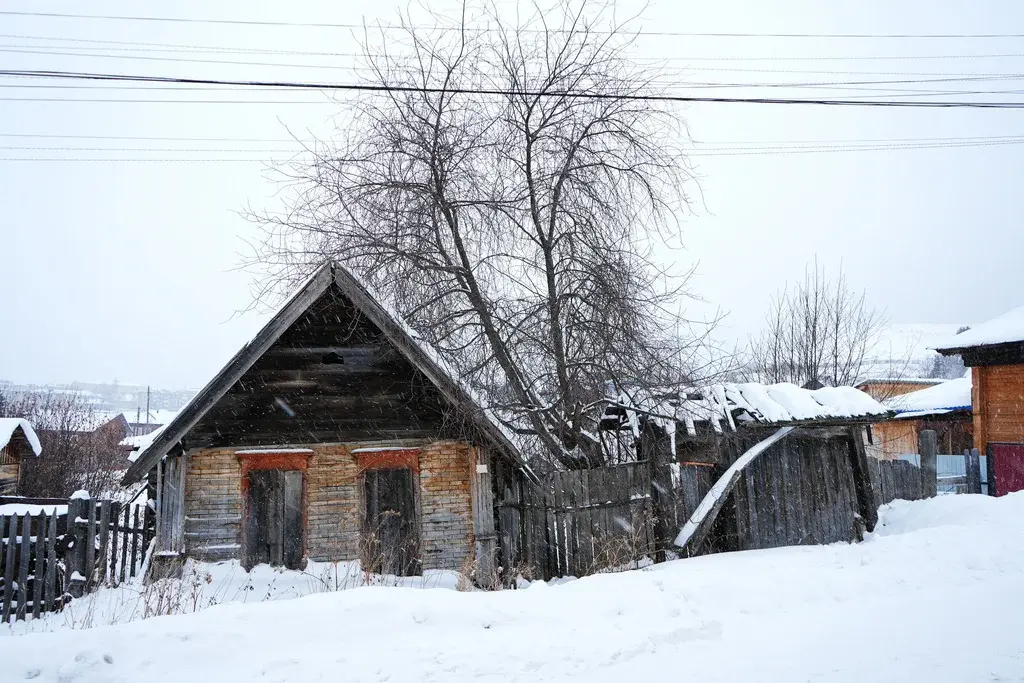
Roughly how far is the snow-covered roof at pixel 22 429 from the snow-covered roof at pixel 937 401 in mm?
32221

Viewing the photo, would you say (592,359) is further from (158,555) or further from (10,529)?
(10,529)

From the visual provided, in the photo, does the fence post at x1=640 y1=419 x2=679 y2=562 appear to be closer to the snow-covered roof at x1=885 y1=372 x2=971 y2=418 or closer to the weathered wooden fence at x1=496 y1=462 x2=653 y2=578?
the weathered wooden fence at x1=496 y1=462 x2=653 y2=578

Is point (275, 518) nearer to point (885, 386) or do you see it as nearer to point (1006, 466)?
point (1006, 466)

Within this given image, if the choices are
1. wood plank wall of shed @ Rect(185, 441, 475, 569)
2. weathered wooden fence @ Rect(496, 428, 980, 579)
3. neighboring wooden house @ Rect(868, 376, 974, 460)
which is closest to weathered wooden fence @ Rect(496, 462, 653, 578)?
weathered wooden fence @ Rect(496, 428, 980, 579)

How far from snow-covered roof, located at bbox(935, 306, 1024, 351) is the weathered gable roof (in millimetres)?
18119

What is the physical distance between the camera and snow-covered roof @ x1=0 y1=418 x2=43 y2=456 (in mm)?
25875

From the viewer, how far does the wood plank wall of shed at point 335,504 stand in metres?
10.9

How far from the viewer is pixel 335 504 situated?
11156 millimetres

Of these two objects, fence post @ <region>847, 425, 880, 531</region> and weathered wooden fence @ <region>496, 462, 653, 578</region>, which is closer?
weathered wooden fence @ <region>496, 462, 653, 578</region>

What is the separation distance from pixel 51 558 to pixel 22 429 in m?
21.9

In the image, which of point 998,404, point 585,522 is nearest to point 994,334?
point 998,404

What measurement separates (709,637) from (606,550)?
3.35 metres

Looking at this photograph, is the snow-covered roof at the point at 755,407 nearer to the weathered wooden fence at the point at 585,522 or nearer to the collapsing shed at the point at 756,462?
the collapsing shed at the point at 756,462

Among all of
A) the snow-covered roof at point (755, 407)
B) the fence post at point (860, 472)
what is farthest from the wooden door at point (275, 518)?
the fence post at point (860, 472)
